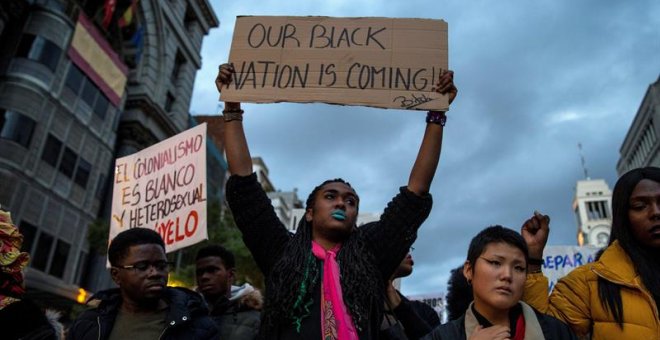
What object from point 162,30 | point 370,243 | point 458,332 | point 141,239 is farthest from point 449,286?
point 162,30

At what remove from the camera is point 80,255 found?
67.8 feet

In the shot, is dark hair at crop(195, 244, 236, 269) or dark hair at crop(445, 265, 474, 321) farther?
dark hair at crop(195, 244, 236, 269)

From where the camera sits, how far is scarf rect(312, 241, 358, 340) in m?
2.23

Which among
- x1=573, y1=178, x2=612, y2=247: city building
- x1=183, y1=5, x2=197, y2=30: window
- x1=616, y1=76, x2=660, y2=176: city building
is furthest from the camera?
x1=573, y1=178, x2=612, y2=247: city building

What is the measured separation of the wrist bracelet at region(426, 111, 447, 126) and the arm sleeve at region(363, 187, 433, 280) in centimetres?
45

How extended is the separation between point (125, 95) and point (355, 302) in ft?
82.9

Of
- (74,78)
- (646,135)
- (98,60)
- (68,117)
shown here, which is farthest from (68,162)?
(646,135)

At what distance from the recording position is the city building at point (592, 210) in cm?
8119

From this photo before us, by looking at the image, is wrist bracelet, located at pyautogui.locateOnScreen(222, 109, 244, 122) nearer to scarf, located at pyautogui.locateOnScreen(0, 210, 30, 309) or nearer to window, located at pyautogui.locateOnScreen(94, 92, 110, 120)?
scarf, located at pyautogui.locateOnScreen(0, 210, 30, 309)

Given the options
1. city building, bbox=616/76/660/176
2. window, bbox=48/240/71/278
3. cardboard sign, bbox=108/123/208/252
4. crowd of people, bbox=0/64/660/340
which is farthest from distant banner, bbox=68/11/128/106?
city building, bbox=616/76/660/176

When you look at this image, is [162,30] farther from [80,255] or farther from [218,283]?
[218,283]

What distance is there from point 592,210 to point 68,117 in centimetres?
8473

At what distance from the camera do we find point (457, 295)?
372 cm

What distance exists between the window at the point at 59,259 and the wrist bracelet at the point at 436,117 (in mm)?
19635
